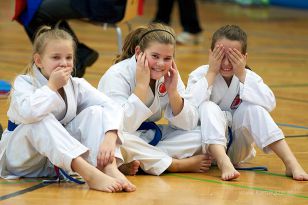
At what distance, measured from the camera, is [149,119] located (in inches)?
115

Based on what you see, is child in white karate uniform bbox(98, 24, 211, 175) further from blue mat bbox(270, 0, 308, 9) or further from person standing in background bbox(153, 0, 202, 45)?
blue mat bbox(270, 0, 308, 9)

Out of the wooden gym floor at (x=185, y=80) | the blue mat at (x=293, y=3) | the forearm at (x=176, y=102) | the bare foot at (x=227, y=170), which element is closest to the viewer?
the wooden gym floor at (x=185, y=80)

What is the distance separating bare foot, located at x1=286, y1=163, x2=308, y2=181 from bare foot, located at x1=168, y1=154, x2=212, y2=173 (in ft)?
0.95

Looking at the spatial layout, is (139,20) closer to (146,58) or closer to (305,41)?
(305,41)

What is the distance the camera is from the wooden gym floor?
7.97 ft

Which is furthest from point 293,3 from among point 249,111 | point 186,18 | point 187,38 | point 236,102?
point 249,111

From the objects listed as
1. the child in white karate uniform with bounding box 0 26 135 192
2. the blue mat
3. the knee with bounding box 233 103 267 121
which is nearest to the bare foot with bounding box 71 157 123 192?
the child in white karate uniform with bounding box 0 26 135 192

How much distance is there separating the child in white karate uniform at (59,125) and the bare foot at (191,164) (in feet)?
0.89

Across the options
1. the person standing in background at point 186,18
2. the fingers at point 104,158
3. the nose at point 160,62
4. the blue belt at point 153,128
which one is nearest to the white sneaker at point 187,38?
the person standing in background at point 186,18

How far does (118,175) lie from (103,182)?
74 millimetres

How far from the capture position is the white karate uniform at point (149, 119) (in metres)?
2.75

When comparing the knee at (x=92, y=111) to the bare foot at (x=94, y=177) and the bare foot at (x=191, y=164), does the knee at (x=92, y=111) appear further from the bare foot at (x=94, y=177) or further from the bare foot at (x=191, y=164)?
the bare foot at (x=191, y=164)

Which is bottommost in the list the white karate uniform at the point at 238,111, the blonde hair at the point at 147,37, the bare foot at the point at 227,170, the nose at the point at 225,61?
the bare foot at the point at 227,170

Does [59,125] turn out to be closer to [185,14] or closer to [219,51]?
[219,51]
